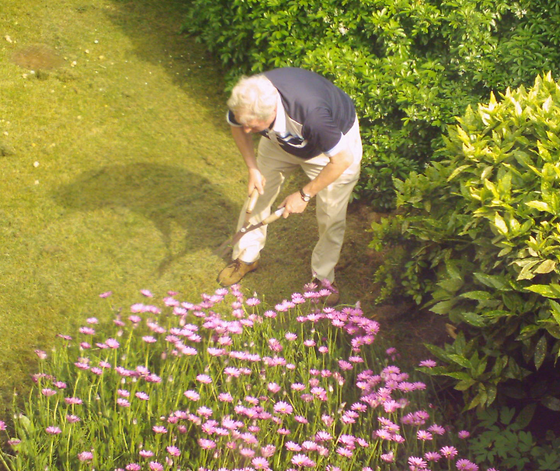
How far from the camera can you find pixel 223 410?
322 centimetres

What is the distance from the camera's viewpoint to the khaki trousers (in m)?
4.33

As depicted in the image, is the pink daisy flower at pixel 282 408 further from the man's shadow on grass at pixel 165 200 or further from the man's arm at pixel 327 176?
the man's shadow on grass at pixel 165 200

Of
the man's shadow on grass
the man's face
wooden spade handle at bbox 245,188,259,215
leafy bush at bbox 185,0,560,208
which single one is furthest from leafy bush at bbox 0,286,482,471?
leafy bush at bbox 185,0,560,208

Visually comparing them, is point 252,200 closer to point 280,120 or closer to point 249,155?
point 249,155

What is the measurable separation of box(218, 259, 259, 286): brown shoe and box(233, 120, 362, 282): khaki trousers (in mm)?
49

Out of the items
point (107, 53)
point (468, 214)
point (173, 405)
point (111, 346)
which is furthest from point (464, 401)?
point (107, 53)

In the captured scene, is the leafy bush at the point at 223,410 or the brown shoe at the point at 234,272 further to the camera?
the brown shoe at the point at 234,272

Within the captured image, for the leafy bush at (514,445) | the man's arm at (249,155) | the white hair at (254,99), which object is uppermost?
the white hair at (254,99)

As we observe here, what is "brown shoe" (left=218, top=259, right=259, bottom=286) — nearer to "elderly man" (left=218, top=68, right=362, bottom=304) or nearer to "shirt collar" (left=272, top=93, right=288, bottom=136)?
"elderly man" (left=218, top=68, right=362, bottom=304)

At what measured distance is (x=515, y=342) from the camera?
10.7 ft

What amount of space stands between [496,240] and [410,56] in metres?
2.81

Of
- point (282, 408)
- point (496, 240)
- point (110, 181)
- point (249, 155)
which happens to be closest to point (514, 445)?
point (496, 240)

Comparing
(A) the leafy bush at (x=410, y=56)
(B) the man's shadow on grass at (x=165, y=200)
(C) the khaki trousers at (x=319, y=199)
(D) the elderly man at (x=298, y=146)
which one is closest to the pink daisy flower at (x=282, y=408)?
(D) the elderly man at (x=298, y=146)

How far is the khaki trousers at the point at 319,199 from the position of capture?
433 centimetres
